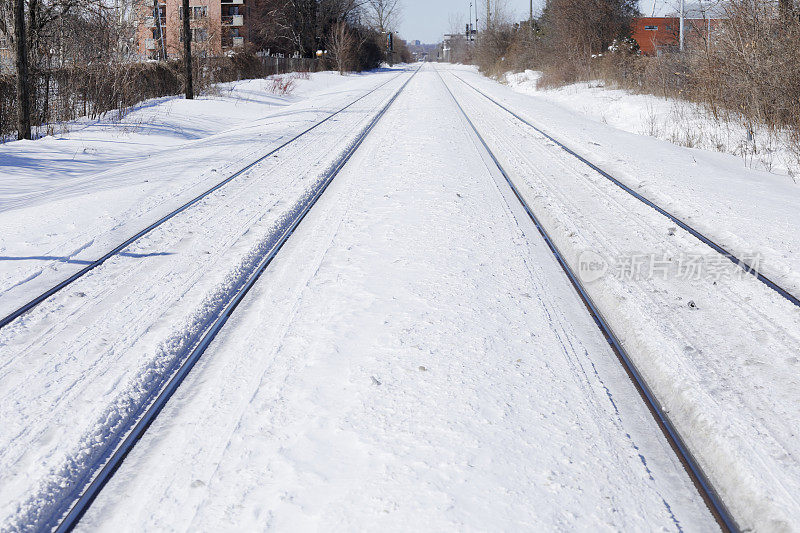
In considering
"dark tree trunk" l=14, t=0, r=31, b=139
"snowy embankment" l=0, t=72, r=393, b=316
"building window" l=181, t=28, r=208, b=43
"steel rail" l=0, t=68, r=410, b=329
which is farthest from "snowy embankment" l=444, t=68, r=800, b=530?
"building window" l=181, t=28, r=208, b=43

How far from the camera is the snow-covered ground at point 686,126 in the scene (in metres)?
13.5

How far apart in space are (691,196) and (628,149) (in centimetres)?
525

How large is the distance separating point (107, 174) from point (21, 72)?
456cm

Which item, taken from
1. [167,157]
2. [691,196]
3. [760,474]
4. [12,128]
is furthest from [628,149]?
[12,128]

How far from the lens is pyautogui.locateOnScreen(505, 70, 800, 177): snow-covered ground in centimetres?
1354

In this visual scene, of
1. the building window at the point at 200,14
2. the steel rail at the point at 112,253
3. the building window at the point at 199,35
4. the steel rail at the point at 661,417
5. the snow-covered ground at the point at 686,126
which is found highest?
the building window at the point at 200,14

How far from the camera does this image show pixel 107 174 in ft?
39.6

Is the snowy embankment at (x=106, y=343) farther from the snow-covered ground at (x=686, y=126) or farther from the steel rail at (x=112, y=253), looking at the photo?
the snow-covered ground at (x=686, y=126)

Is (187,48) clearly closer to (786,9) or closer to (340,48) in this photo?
(786,9)

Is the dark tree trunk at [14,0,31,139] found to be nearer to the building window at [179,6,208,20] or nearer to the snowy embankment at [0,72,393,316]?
the snowy embankment at [0,72,393,316]

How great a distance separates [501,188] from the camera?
10242 mm

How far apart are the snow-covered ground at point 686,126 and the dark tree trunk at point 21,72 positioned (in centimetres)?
1484

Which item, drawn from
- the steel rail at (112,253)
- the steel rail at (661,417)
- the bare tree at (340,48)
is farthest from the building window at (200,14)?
the steel rail at (661,417)

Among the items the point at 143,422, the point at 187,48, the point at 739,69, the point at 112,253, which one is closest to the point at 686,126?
the point at 739,69
